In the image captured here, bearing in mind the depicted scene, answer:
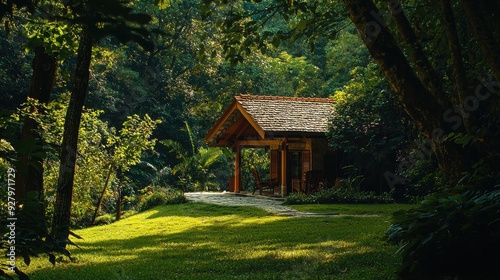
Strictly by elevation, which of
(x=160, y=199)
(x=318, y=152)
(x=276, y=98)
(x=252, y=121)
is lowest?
(x=160, y=199)

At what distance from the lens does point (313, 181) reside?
2266cm

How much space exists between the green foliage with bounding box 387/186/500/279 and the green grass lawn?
49.0 inches

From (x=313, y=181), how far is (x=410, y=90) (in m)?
16.2

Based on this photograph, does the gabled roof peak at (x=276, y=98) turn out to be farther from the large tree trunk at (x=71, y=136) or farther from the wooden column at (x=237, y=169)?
the large tree trunk at (x=71, y=136)

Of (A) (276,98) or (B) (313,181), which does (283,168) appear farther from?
(A) (276,98)

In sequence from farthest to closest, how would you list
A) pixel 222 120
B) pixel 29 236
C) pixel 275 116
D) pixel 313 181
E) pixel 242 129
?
pixel 242 129 → pixel 222 120 → pixel 275 116 → pixel 313 181 → pixel 29 236

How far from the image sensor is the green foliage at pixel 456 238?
5641 mm

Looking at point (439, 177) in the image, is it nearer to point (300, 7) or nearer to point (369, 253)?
point (369, 253)

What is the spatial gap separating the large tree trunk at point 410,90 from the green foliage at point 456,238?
0.47 m

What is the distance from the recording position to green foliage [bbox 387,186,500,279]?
5641 mm

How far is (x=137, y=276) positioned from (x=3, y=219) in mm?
4736

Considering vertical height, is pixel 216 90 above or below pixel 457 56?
above

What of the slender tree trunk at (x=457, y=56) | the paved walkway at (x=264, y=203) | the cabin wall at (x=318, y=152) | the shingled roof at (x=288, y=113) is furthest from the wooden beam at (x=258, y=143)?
the slender tree trunk at (x=457, y=56)

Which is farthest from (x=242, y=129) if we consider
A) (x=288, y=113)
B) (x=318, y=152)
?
(x=318, y=152)
